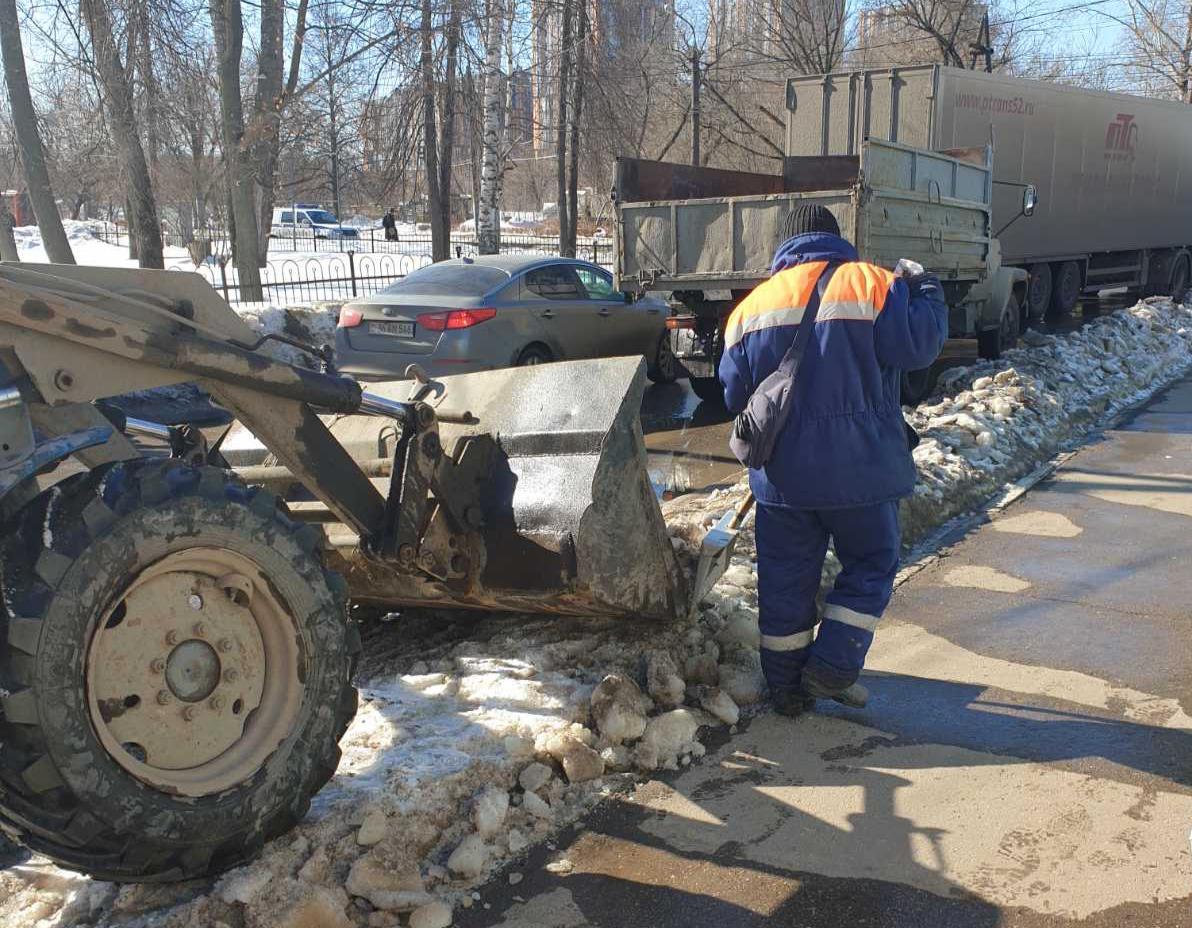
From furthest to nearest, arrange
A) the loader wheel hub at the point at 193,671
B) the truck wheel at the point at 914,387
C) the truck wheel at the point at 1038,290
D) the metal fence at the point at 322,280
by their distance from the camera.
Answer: the metal fence at the point at 322,280 → the truck wheel at the point at 1038,290 → the truck wheel at the point at 914,387 → the loader wheel hub at the point at 193,671

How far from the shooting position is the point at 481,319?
977 centimetres

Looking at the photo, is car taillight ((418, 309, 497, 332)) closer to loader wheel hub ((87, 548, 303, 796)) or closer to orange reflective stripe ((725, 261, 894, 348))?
orange reflective stripe ((725, 261, 894, 348))

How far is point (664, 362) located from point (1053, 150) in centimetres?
855

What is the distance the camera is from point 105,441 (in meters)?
2.75

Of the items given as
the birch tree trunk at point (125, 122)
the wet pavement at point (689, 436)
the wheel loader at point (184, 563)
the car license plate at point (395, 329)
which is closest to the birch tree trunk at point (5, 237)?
the birch tree trunk at point (125, 122)

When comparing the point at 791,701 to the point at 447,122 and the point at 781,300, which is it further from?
the point at 447,122

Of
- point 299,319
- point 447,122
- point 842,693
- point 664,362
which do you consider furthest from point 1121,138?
point 842,693

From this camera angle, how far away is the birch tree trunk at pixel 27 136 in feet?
52.5

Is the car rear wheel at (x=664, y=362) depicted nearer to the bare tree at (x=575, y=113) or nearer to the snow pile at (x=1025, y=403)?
the snow pile at (x=1025, y=403)

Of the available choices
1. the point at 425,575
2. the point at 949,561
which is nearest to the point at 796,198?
the point at 949,561

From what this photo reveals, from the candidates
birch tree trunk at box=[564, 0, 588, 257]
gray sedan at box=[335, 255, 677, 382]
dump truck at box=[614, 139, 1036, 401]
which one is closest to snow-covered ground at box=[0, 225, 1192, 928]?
gray sedan at box=[335, 255, 677, 382]

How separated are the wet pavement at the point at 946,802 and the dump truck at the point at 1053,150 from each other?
10.7 metres

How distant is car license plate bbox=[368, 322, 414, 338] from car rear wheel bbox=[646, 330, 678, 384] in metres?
3.21

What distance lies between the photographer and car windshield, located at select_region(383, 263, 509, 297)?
393 inches
